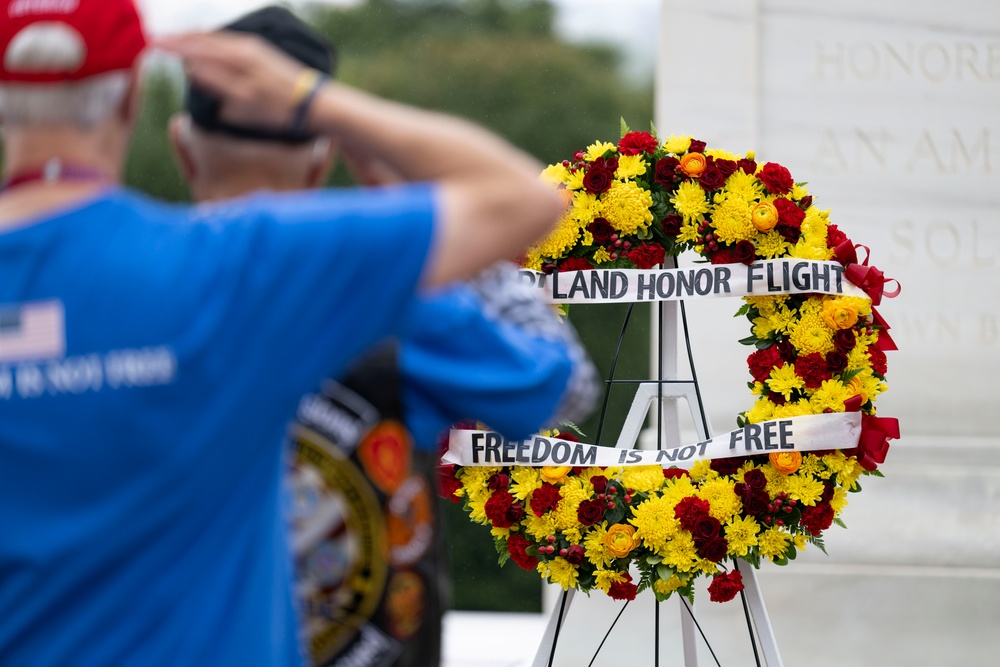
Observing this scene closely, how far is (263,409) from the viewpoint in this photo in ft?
4.89

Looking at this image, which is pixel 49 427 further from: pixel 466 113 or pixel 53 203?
pixel 466 113

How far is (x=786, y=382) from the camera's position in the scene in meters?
4.95

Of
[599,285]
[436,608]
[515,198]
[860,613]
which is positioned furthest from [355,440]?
[860,613]

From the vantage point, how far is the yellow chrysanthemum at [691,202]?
490 centimetres

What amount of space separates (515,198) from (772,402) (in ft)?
11.8

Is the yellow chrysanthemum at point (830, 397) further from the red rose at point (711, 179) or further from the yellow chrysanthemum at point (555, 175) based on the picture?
the yellow chrysanthemum at point (555, 175)

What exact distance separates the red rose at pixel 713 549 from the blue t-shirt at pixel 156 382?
11.0 ft

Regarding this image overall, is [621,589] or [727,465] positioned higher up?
[727,465]

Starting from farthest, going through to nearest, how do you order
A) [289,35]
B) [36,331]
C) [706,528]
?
[706,528] < [289,35] < [36,331]

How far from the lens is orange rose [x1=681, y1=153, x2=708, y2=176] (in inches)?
194

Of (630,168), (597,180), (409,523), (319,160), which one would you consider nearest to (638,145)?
(630,168)

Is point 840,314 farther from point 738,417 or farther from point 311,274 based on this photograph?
point 311,274

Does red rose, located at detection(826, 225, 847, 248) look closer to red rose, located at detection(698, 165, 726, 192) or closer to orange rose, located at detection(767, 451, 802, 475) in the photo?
red rose, located at detection(698, 165, 726, 192)

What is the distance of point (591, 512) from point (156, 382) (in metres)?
3.45
